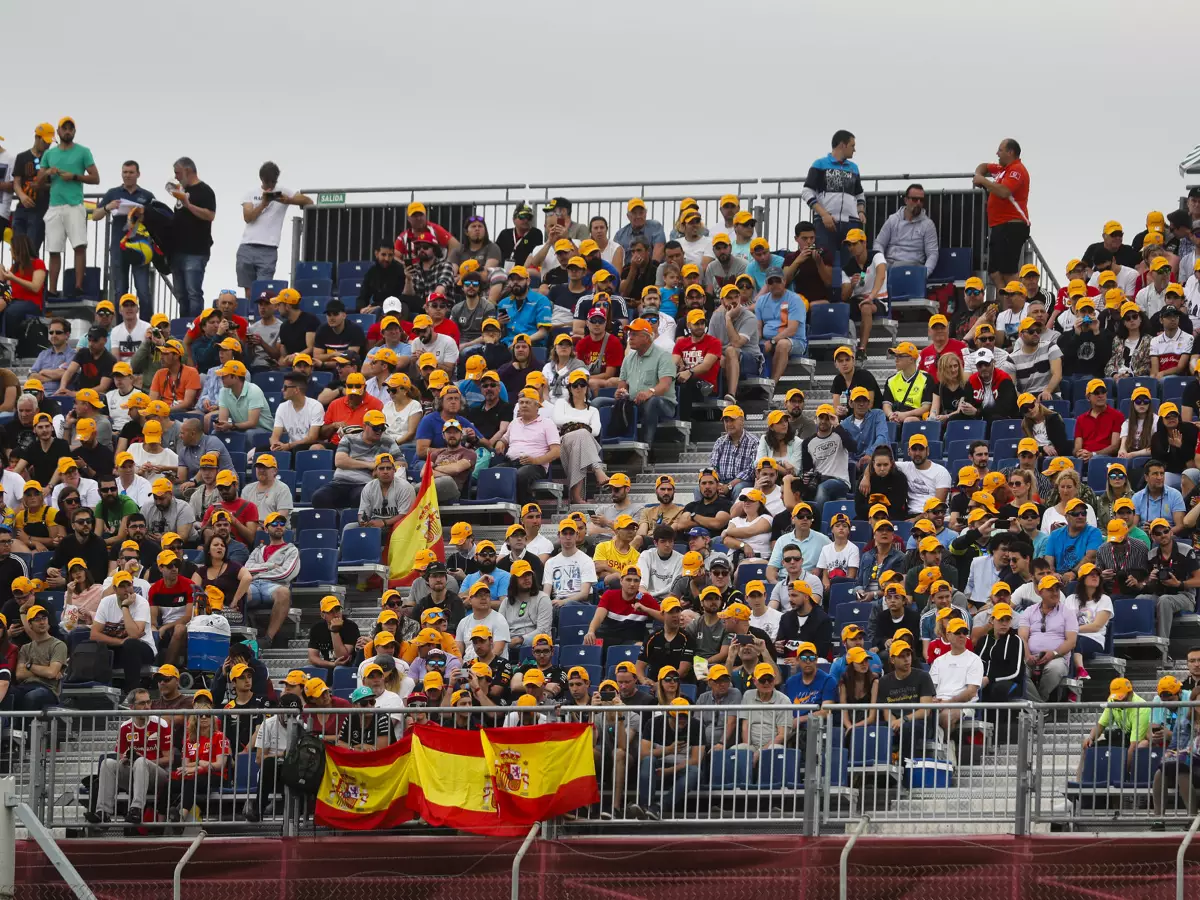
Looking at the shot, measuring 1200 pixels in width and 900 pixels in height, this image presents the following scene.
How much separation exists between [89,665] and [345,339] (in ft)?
21.3

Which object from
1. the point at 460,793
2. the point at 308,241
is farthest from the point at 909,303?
the point at 460,793

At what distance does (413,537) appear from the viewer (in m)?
22.2

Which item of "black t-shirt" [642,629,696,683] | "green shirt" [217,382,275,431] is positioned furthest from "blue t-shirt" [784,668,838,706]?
"green shirt" [217,382,275,431]

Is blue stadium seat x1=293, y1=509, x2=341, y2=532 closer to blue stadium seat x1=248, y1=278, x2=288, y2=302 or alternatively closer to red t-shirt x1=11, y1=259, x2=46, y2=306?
blue stadium seat x1=248, y1=278, x2=288, y2=302

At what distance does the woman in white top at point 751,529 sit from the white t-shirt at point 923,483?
129cm

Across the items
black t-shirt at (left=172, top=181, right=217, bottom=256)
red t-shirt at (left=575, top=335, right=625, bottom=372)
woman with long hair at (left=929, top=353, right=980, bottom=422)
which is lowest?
woman with long hair at (left=929, top=353, right=980, bottom=422)

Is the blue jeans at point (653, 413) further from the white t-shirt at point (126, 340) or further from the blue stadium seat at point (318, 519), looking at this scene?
the white t-shirt at point (126, 340)

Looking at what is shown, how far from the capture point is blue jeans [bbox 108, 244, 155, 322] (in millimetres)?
28484

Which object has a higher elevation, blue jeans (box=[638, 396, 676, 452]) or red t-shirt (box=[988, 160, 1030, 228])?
red t-shirt (box=[988, 160, 1030, 228])

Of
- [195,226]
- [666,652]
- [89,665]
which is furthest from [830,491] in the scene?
[195,226]

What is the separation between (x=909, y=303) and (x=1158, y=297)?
3.21 metres

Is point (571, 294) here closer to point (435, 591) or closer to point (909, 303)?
point (909, 303)

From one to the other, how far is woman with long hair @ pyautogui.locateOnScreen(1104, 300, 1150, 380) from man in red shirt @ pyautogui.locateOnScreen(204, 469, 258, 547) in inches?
326

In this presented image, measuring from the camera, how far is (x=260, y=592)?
21797 mm
